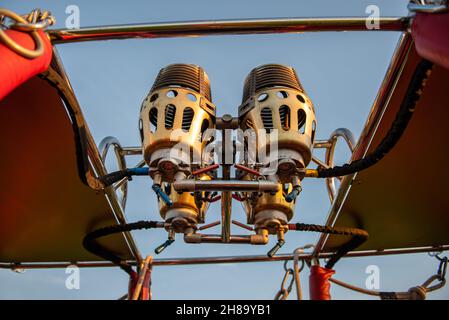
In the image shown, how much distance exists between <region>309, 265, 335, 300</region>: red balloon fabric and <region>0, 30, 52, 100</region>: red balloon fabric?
124cm

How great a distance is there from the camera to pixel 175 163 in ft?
3.93

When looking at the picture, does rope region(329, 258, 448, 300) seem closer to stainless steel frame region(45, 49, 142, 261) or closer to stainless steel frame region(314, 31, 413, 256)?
stainless steel frame region(314, 31, 413, 256)

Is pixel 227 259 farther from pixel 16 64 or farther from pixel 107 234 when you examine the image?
pixel 16 64

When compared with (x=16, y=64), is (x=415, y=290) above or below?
below

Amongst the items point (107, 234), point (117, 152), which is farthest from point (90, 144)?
point (117, 152)

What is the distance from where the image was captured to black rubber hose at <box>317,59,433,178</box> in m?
0.97

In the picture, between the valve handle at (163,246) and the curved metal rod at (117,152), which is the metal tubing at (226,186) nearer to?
the valve handle at (163,246)

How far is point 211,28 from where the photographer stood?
3.56 ft

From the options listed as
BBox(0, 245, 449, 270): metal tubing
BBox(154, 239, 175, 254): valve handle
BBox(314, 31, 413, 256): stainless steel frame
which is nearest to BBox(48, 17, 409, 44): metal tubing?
BBox(314, 31, 413, 256): stainless steel frame

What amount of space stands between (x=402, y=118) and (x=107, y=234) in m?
1.08

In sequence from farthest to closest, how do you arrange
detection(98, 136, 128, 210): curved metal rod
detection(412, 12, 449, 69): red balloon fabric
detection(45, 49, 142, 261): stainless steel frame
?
detection(98, 136, 128, 210): curved metal rod < detection(45, 49, 142, 261): stainless steel frame < detection(412, 12, 449, 69): red balloon fabric
